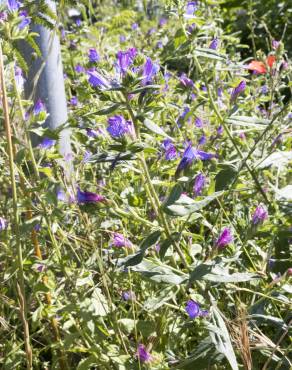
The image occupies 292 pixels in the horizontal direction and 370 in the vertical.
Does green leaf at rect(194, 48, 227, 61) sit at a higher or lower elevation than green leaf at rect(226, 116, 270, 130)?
higher

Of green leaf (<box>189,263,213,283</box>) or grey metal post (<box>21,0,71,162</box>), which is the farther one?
grey metal post (<box>21,0,71,162</box>)

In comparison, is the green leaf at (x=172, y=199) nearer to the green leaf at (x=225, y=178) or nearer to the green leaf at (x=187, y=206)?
the green leaf at (x=187, y=206)

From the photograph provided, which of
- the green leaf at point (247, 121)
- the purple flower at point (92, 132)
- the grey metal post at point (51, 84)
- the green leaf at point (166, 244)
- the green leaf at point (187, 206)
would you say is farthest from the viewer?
the grey metal post at point (51, 84)

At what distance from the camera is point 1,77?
1.24 metres

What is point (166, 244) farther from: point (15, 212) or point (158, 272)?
point (15, 212)

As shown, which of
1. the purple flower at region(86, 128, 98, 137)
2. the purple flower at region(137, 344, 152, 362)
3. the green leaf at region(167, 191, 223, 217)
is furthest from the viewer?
the purple flower at region(86, 128, 98, 137)

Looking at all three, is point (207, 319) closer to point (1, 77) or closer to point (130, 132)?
point (130, 132)

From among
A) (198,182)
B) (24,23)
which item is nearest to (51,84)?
(24,23)

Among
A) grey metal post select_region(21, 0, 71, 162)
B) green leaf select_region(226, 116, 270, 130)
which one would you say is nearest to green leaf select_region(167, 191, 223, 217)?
green leaf select_region(226, 116, 270, 130)

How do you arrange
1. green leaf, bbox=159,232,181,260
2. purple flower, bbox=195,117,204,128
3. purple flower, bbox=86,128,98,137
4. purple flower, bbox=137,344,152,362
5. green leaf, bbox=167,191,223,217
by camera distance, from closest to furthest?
green leaf, bbox=167,191,223,217 < green leaf, bbox=159,232,181,260 < purple flower, bbox=137,344,152,362 < purple flower, bbox=86,128,98,137 < purple flower, bbox=195,117,204,128

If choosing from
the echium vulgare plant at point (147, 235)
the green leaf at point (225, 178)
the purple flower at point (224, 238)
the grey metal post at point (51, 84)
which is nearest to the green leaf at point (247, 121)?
the echium vulgare plant at point (147, 235)

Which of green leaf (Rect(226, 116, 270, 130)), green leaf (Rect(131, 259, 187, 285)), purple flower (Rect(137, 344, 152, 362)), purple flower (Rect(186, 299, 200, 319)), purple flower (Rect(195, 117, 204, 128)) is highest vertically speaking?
green leaf (Rect(226, 116, 270, 130))

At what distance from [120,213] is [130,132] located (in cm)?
19

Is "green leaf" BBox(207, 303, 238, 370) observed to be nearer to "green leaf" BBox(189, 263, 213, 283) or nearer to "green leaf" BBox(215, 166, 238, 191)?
"green leaf" BBox(189, 263, 213, 283)
